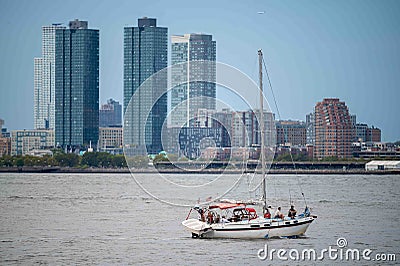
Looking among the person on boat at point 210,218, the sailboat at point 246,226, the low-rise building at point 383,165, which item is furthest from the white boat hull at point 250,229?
the low-rise building at point 383,165

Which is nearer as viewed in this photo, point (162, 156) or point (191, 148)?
point (162, 156)

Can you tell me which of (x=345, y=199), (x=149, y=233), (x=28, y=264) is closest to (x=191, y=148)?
(x=345, y=199)

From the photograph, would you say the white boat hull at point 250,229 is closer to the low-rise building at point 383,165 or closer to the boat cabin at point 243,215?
the boat cabin at point 243,215

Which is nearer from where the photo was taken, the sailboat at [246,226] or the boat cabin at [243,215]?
the sailboat at [246,226]

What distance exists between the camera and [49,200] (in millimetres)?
79062

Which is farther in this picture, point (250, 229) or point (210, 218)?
point (210, 218)

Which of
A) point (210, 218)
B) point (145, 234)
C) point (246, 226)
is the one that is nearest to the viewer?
point (246, 226)

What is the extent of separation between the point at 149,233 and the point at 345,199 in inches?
1406

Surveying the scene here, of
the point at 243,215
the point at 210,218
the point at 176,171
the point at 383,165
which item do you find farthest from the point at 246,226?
the point at 383,165

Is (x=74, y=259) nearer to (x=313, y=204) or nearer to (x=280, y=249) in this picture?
(x=280, y=249)

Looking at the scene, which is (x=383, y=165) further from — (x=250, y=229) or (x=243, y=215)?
(x=250, y=229)

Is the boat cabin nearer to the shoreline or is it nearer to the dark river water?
the dark river water

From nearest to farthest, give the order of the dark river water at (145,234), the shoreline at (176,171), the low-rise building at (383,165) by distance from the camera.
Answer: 1. the dark river water at (145,234)
2. the shoreline at (176,171)
3. the low-rise building at (383,165)

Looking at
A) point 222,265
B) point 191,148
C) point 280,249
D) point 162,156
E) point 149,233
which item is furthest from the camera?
point 191,148
